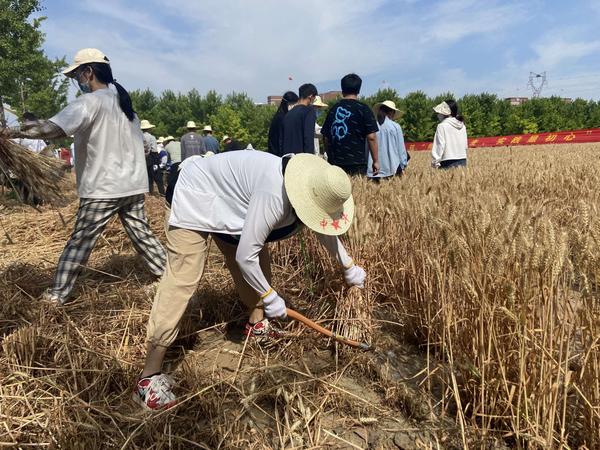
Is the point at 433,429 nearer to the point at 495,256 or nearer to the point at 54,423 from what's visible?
the point at 495,256

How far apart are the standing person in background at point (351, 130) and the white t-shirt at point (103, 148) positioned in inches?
80.4

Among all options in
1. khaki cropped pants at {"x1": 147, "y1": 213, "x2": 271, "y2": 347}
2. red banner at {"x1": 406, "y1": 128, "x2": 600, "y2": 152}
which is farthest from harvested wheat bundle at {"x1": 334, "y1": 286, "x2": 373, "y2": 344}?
red banner at {"x1": 406, "y1": 128, "x2": 600, "y2": 152}

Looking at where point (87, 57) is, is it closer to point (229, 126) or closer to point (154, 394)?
point (154, 394)

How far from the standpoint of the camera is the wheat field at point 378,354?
1.25 meters

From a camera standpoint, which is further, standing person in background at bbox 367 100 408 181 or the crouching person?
standing person in background at bbox 367 100 408 181

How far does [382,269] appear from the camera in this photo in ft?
7.66

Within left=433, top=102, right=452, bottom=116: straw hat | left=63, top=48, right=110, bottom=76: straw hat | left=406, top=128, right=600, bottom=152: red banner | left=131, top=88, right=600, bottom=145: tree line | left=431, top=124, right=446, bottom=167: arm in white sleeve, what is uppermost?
left=131, top=88, right=600, bottom=145: tree line

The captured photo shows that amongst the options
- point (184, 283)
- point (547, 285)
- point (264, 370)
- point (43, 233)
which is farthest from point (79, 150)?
point (547, 285)

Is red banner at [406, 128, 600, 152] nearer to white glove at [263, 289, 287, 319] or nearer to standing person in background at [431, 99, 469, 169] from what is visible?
standing person in background at [431, 99, 469, 169]

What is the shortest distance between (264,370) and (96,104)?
6.00 feet

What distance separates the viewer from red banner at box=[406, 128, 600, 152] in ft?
59.3

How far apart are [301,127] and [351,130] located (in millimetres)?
521

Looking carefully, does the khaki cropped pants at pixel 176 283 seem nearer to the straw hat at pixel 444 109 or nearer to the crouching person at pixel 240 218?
the crouching person at pixel 240 218

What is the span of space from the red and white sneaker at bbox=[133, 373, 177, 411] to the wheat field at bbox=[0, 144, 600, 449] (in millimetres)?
52
